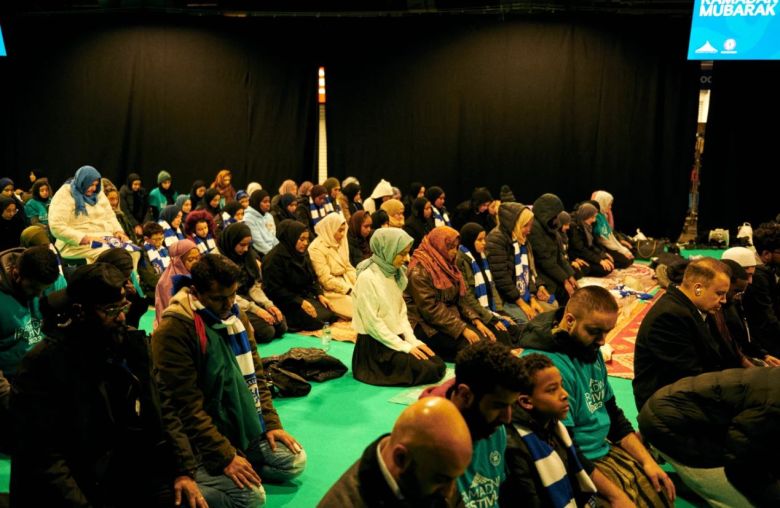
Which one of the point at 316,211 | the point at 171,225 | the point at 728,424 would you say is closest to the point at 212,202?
the point at 171,225

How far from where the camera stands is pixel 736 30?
9.33 meters

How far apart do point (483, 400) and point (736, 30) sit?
8735mm

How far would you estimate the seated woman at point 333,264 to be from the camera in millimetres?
6637

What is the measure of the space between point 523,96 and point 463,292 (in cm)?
685

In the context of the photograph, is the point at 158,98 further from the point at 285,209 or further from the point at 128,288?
the point at 128,288

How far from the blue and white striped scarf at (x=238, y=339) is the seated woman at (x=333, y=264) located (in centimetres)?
313

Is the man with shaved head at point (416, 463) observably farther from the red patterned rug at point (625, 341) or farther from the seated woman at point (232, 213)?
the seated woman at point (232, 213)

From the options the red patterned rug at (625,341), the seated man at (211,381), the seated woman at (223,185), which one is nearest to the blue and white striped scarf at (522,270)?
the red patterned rug at (625,341)

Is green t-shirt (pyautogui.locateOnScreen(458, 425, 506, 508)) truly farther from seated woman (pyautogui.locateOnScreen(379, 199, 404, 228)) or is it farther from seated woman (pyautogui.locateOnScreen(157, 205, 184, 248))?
seated woman (pyautogui.locateOnScreen(379, 199, 404, 228))

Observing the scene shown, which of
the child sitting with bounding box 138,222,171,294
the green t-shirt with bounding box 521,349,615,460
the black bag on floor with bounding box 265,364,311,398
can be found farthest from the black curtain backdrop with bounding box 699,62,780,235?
the green t-shirt with bounding box 521,349,615,460

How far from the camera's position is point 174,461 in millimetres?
2781

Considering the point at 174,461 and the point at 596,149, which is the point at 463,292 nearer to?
the point at 174,461

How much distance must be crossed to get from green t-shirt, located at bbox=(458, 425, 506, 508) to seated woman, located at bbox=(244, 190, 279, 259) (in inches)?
231

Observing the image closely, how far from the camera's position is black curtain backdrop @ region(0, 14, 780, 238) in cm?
1135
